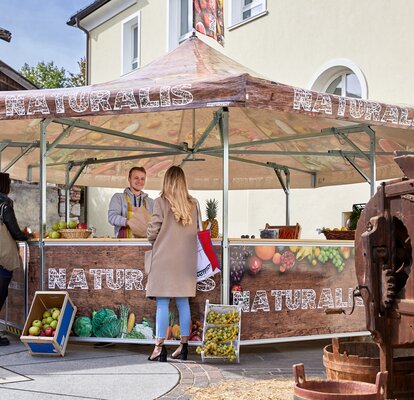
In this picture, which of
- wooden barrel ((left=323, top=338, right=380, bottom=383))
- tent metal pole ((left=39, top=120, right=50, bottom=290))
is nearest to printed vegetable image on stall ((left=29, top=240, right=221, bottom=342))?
tent metal pole ((left=39, top=120, right=50, bottom=290))

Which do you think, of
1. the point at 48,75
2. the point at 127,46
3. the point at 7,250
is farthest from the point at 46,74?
the point at 7,250

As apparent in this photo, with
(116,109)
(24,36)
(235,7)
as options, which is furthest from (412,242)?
(24,36)

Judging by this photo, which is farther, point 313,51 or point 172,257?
point 313,51

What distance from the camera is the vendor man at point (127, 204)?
794cm

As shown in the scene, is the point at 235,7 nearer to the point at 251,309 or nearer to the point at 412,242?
the point at 251,309

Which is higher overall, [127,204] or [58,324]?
[127,204]

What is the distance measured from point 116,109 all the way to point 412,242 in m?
3.94

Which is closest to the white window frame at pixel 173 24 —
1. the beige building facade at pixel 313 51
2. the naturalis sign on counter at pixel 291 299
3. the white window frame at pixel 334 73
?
the beige building facade at pixel 313 51

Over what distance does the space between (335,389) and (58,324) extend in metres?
3.66

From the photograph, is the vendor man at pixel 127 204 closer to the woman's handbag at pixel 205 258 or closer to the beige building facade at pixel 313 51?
the woman's handbag at pixel 205 258

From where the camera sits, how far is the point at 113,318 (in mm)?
7188

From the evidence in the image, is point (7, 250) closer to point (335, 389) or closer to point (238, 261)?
point (238, 261)

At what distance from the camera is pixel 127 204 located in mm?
8133

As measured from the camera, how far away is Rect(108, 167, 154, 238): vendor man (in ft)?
26.0
